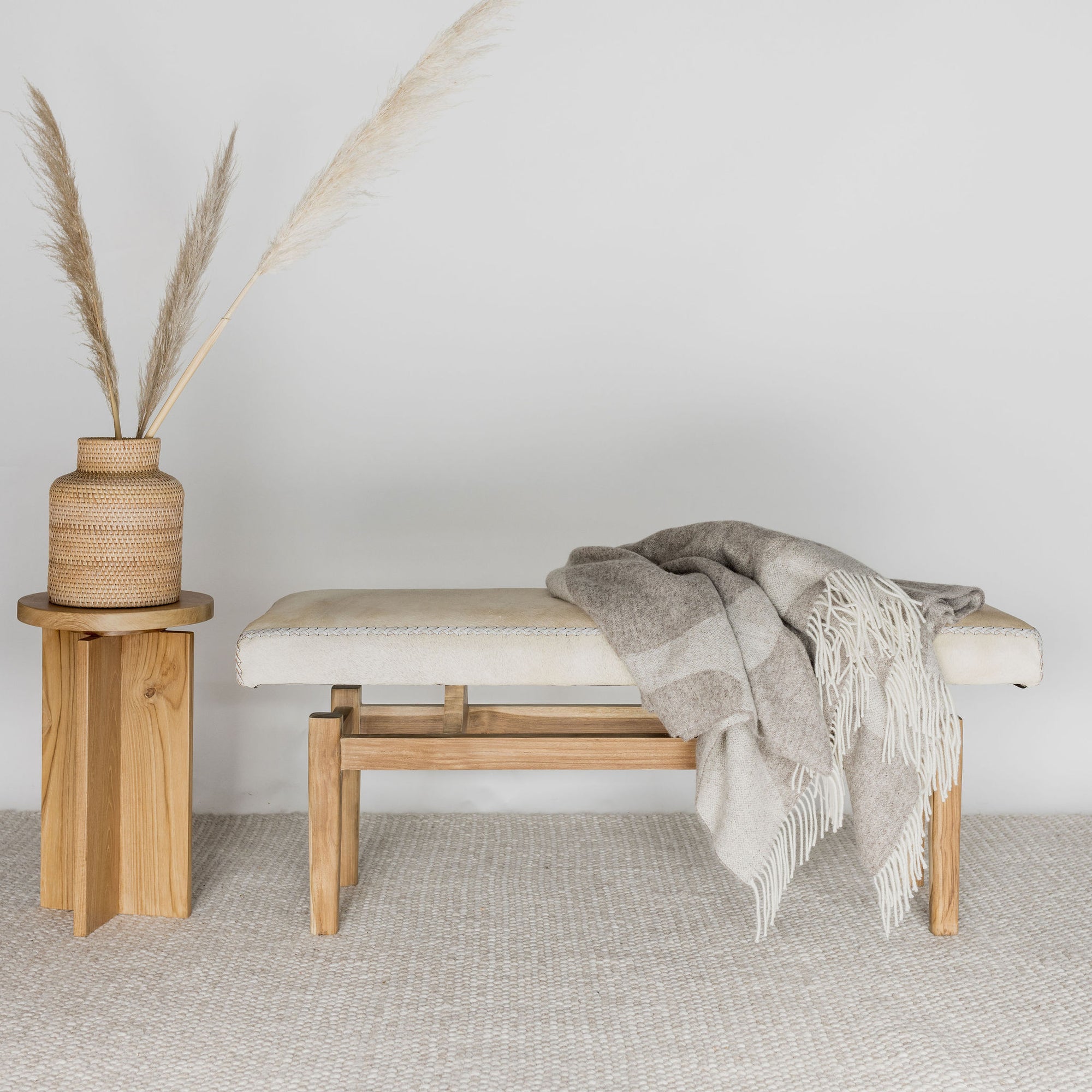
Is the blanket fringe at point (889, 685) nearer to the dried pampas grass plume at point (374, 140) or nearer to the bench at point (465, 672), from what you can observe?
the bench at point (465, 672)

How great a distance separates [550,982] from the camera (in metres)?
1.44

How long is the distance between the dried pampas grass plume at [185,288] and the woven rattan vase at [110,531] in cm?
7

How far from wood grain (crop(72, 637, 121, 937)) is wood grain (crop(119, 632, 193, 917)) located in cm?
2

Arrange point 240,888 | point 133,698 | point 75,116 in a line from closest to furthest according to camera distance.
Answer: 1. point 133,698
2. point 240,888
3. point 75,116

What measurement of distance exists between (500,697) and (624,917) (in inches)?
29.6

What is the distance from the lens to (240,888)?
177 centimetres

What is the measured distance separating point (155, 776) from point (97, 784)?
93 mm

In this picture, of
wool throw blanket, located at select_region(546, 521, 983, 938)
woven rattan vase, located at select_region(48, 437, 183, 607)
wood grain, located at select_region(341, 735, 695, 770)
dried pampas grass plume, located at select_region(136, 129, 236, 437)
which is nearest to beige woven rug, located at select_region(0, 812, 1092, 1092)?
wool throw blanket, located at select_region(546, 521, 983, 938)

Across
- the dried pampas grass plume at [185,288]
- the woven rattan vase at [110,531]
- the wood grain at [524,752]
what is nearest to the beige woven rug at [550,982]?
the wood grain at [524,752]

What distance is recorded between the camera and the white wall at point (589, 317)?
2170 mm

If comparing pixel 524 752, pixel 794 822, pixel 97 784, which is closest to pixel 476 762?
pixel 524 752

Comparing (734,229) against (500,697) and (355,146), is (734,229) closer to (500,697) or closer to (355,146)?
(355,146)

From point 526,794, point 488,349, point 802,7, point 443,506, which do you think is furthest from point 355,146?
point 526,794

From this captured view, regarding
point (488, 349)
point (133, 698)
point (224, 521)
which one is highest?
point (488, 349)
